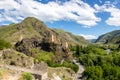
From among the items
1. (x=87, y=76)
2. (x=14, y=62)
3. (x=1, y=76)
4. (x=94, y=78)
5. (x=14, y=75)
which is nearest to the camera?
(x=1, y=76)

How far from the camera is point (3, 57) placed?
83.1 metres

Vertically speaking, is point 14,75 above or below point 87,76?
above

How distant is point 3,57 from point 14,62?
5143 mm

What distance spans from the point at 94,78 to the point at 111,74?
13.4 m

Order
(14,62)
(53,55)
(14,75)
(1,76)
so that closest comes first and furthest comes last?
1. (1,76)
2. (14,75)
3. (14,62)
4. (53,55)

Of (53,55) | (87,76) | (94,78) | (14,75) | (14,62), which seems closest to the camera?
(14,75)

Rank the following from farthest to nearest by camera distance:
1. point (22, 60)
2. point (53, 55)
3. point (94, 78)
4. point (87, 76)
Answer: point (53, 55) → point (87, 76) → point (94, 78) → point (22, 60)

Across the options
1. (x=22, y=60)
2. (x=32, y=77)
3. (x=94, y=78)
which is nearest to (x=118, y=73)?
(x=94, y=78)

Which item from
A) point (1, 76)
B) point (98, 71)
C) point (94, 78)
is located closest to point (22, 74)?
point (1, 76)

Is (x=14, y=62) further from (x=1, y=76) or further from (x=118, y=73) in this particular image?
(x=118, y=73)

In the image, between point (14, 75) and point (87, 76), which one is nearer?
point (14, 75)

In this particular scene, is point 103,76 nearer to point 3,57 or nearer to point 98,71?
point 98,71

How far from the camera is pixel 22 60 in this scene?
281ft

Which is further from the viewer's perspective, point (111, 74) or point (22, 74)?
point (111, 74)
